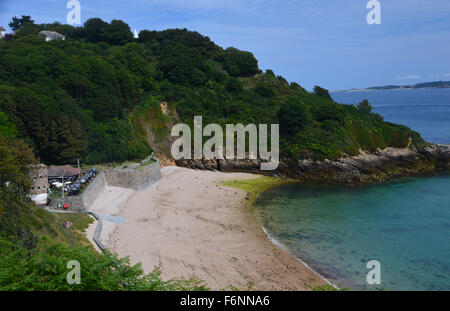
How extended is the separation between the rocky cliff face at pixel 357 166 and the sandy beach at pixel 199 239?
26.0ft

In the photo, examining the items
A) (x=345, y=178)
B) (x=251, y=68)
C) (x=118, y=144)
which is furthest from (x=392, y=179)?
(x=251, y=68)

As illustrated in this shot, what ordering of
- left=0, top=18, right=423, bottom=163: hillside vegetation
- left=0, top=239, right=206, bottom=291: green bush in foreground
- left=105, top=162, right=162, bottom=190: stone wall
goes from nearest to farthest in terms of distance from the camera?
1. left=0, top=239, right=206, bottom=291: green bush in foreground
2. left=105, top=162, right=162, bottom=190: stone wall
3. left=0, top=18, right=423, bottom=163: hillside vegetation

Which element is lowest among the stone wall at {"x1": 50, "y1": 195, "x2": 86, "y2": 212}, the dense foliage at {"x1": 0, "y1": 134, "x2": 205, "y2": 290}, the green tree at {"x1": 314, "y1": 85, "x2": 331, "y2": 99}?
the stone wall at {"x1": 50, "y1": 195, "x2": 86, "y2": 212}

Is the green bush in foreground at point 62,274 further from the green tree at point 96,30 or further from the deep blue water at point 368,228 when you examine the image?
the green tree at point 96,30

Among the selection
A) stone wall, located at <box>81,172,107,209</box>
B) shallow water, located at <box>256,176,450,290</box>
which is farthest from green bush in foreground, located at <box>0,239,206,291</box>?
stone wall, located at <box>81,172,107,209</box>

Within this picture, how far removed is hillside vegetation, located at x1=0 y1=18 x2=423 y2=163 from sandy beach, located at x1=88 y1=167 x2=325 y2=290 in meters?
7.39

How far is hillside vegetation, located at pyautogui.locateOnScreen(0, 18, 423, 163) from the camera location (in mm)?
29969

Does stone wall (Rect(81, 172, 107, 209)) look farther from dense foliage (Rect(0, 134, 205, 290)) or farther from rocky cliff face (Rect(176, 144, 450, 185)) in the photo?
rocky cliff face (Rect(176, 144, 450, 185))

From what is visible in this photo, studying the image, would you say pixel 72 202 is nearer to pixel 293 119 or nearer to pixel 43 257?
pixel 43 257

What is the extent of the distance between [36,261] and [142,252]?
8344mm

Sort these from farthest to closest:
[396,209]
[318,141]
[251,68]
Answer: [251,68] → [318,141] → [396,209]
